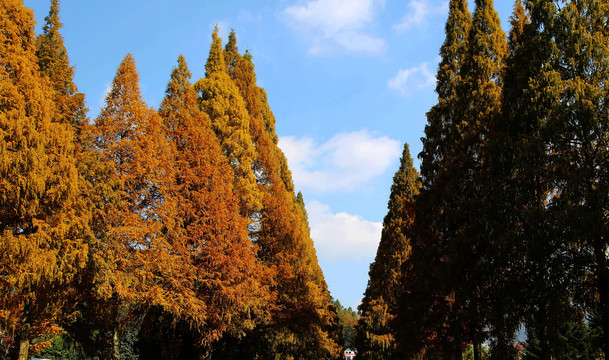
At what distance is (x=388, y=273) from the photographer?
30.1m

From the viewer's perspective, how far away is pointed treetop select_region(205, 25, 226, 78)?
2070cm

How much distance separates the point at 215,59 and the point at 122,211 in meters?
9.85

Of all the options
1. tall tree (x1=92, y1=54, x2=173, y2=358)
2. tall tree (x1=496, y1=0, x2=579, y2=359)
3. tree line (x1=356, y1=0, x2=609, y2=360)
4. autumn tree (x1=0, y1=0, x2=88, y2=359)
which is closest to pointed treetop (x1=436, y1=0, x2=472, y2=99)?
tree line (x1=356, y1=0, x2=609, y2=360)

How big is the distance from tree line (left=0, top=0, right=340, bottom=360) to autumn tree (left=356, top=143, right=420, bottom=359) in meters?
11.3

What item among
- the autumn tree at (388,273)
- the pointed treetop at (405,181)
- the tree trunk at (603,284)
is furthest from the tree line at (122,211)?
the pointed treetop at (405,181)

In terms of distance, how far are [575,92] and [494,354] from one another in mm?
7752

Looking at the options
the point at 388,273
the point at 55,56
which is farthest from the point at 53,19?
the point at 388,273

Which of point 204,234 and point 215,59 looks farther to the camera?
point 215,59

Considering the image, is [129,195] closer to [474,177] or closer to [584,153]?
[474,177]

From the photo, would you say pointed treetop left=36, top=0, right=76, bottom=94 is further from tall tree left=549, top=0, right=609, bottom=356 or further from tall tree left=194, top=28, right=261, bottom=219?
tall tree left=549, top=0, right=609, bottom=356

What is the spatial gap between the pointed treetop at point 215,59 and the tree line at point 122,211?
67mm

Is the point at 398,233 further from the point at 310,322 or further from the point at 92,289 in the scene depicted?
the point at 92,289

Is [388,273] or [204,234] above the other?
[388,273]

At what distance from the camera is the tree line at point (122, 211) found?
1071 centimetres
